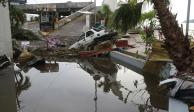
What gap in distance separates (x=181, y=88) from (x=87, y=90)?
393cm

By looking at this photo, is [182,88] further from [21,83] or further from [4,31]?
[4,31]

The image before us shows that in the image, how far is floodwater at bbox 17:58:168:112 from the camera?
10.1m

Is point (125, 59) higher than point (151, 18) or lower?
lower

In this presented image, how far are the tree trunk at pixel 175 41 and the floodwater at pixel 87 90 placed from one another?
1.38 m

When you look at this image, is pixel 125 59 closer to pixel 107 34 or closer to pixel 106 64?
pixel 106 64

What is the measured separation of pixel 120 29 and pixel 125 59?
7.26m

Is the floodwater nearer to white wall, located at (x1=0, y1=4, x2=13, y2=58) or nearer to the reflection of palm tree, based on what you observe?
the reflection of palm tree

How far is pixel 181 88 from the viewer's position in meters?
9.82

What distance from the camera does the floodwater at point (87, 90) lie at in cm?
1011

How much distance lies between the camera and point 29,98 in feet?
37.6

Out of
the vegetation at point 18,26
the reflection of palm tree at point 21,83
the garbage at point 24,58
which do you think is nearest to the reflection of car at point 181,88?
the reflection of palm tree at point 21,83

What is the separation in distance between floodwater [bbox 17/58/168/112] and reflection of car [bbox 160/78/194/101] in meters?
0.49

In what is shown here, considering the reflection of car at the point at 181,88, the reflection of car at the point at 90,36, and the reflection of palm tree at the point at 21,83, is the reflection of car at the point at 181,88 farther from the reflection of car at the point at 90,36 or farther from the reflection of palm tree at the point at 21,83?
the reflection of car at the point at 90,36

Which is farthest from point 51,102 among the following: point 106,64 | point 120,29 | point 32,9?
point 32,9
